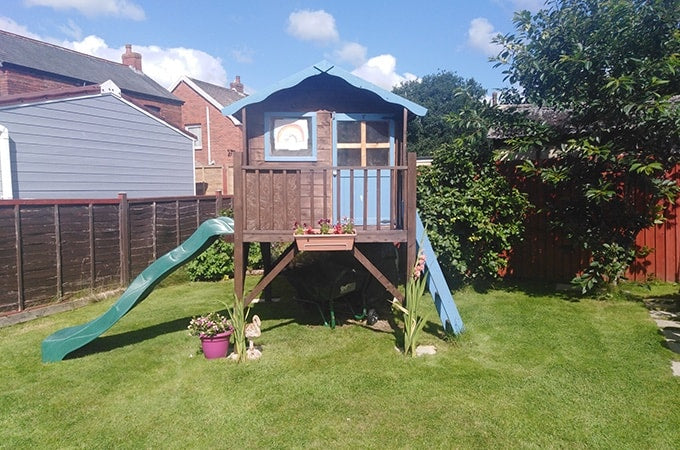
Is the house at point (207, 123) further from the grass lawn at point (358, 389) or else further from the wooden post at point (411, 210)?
the wooden post at point (411, 210)

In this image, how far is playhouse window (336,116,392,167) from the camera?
630 centimetres

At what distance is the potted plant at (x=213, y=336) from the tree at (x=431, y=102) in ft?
80.5

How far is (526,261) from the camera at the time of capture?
325 inches

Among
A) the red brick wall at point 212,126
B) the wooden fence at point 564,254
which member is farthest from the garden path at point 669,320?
the red brick wall at point 212,126

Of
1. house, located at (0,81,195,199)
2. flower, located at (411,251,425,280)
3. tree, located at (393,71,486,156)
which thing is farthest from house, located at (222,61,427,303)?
tree, located at (393,71,486,156)

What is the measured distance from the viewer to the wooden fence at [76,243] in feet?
21.0

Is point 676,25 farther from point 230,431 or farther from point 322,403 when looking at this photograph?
point 230,431

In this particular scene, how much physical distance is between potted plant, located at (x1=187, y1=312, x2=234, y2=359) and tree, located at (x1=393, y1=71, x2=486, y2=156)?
24.5 m

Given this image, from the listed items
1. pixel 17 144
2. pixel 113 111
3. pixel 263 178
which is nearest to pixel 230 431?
pixel 263 178

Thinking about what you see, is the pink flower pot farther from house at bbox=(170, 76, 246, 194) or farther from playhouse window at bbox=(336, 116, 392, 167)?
house at bbox=(170, 76, 246, 194)

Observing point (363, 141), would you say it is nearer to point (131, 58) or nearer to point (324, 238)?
point (324, 238)

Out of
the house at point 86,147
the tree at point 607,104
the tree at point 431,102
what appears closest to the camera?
the tree at point 607,104

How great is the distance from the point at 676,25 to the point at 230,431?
22.5ft

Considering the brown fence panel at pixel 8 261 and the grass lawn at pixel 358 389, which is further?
the brown fence panel at pixel 8 261
